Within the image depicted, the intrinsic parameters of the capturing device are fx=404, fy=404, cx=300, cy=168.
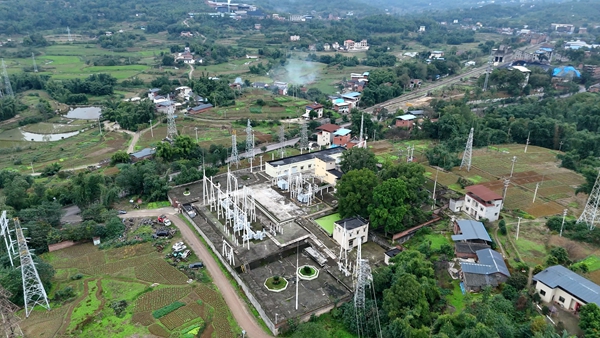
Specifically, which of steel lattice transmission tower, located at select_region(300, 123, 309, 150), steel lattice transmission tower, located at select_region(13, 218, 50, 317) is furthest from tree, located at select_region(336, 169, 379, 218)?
steel lattice transmission tower, located at select_region(13, 218, 50, 317)

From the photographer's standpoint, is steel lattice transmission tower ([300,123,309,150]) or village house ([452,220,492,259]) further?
steel lattice transmission tower ([300,123,309,150])

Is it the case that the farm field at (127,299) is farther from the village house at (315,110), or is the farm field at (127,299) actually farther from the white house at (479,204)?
the village house at (315,110)

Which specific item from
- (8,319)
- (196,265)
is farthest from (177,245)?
(8,319)

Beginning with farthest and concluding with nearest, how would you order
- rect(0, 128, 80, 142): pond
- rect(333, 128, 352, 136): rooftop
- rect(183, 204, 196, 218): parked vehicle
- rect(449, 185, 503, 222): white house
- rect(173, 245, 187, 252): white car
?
rect(0, 128, 80, 142): pond → rect(333, 128, 352, 136): rooftop → rect(183, 204, 196, 218): parked vehicle → rect(449, 185, 503, 222): white house → rect(173, 245, 187, 252): white car

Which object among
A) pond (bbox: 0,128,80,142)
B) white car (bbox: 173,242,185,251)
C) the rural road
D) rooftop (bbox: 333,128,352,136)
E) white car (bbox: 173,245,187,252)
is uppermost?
rooftop (bbox: 333,128,352,136)

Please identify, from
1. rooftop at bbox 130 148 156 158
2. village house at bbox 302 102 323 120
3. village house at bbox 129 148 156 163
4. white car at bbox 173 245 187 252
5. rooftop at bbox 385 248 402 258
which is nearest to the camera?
rooftop at bbox 385 248 402 258

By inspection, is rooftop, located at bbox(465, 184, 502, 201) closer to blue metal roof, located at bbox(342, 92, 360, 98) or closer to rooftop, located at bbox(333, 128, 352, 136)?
rooftop, located at bbox(333, 128, 352, 136)

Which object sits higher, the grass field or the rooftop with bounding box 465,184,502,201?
the rooftop with bounding box 465,184,502,201

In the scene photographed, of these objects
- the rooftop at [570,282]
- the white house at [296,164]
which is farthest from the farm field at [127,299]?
the rooftop at [570,282]
